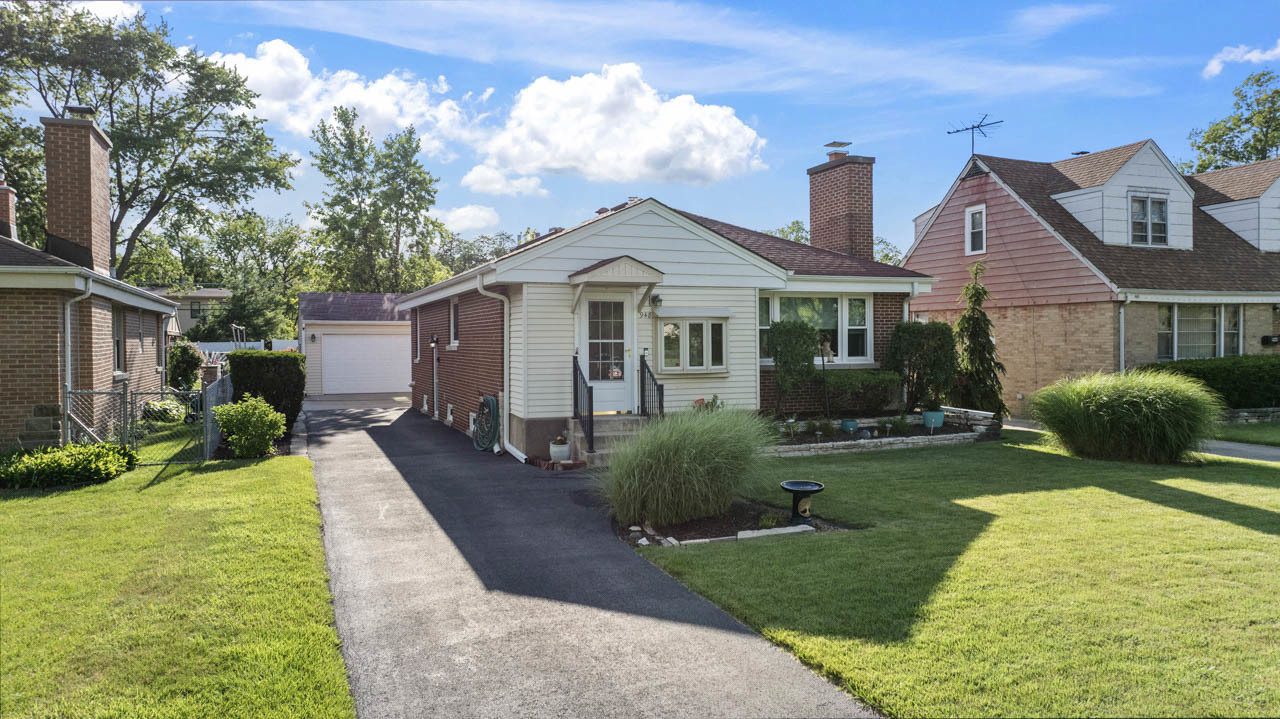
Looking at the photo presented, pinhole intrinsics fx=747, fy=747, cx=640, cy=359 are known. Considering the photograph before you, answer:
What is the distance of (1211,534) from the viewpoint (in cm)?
678

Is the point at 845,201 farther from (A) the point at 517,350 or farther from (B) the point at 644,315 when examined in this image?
(A) the point at 517,350

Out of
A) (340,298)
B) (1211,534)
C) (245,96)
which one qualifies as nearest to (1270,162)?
(1211,534)

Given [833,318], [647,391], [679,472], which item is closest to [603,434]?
[647,391]

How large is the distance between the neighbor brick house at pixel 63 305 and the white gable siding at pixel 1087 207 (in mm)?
20259

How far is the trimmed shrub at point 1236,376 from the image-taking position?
16.2 metres

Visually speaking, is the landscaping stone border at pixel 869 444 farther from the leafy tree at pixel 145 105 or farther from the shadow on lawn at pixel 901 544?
the leafy tree at pixel 145 105

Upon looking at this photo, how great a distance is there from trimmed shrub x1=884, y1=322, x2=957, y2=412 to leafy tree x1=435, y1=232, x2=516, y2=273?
59943 millimetres

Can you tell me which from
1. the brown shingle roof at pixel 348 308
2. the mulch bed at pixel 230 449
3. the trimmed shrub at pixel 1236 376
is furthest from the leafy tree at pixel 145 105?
the trimmed shrub at pixel 1236 376

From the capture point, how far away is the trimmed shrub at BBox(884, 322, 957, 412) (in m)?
14.4

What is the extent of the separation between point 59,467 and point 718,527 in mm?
8289

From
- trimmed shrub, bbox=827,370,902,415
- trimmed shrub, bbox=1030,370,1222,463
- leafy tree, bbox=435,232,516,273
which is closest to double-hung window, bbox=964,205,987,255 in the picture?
trimmed shrub, bbox=827,370,902,415

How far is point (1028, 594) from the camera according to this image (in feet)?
17.2

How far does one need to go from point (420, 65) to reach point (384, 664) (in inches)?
492

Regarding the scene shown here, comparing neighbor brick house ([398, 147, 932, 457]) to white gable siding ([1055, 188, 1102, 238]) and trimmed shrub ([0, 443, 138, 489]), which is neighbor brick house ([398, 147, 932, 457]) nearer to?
trimmed shrub ([0, 443, 138, 489])
